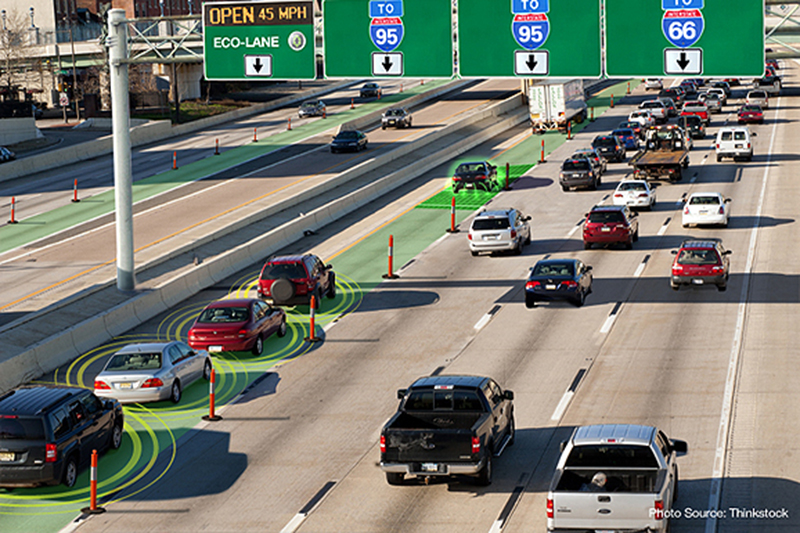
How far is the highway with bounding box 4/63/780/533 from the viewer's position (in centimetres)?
1781

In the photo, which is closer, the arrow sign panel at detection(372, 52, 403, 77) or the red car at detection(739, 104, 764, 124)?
the arrow sign panel at detection(372, 52, 403, 77)

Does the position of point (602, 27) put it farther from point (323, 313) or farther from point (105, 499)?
point (105, 499)

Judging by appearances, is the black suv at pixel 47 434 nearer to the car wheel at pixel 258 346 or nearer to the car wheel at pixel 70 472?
the car wheel at pixel 70 472

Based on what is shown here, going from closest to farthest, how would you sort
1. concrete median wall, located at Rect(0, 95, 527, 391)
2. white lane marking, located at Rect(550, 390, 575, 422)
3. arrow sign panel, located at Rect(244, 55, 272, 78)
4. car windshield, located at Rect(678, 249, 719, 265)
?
white lane marking, located at Rect(550, 390, 575, 422) → concrete median wall, located at Rect(0, 95, 527, 391) → arrow sign panel, located at Rect(244, 55, 272, 78) → car windshield, located at Rect(678, 249, 719, 265)

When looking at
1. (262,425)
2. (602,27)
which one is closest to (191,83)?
(602,27)

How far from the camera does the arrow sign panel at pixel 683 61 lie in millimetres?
28984

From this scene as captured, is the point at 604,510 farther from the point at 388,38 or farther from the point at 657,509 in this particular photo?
the point at 388,38

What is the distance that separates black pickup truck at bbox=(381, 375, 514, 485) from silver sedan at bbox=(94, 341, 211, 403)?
21.6 feet

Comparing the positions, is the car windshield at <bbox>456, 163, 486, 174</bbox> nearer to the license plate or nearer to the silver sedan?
the silver sedan

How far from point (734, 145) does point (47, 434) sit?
48831 mm

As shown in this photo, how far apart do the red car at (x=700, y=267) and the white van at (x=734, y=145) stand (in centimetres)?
2829

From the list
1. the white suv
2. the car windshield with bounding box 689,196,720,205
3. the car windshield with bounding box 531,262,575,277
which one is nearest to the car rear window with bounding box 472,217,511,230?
the white suv

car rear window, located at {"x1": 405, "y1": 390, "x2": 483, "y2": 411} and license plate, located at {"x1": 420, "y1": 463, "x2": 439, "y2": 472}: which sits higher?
car rear window, located at {"x1": 405, "y1": 390, "x2": 483, "y2": 411}

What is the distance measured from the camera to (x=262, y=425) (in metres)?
22.8
